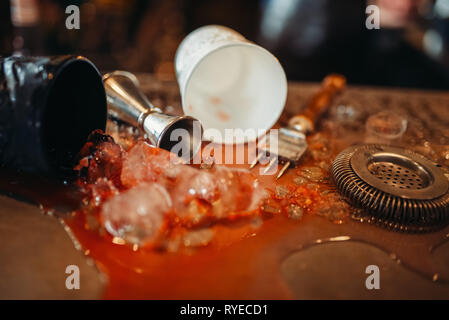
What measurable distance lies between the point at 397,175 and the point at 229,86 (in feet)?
2.72

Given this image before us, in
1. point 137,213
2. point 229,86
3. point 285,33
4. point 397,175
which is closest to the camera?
point 137,213

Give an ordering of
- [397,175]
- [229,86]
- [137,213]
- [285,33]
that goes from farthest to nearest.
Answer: [285,33], [229,86], [397,175], [137,213]

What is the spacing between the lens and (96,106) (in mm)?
1221

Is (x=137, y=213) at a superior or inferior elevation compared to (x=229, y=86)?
inferior

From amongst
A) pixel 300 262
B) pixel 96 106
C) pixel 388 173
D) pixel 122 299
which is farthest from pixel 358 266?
pixel 96 106

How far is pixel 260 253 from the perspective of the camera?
0.92 m

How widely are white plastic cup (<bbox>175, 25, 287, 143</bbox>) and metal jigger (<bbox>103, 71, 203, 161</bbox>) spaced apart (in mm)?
104

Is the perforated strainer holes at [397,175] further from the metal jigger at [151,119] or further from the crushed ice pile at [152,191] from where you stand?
the metal jigger at [151,119]

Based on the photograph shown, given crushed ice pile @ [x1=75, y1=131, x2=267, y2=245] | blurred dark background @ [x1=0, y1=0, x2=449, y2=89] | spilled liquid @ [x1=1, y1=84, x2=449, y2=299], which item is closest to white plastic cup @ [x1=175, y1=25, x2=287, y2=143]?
crushed ice pile @ [x1=75, y1=131, x2=267, y2=245]

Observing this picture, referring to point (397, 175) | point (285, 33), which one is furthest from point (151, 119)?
point (285, 33)

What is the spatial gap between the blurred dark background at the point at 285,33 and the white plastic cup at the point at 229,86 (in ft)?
3.67

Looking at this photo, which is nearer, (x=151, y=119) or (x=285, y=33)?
(x=151, y=119)

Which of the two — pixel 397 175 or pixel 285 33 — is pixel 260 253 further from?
pixel 285 33
